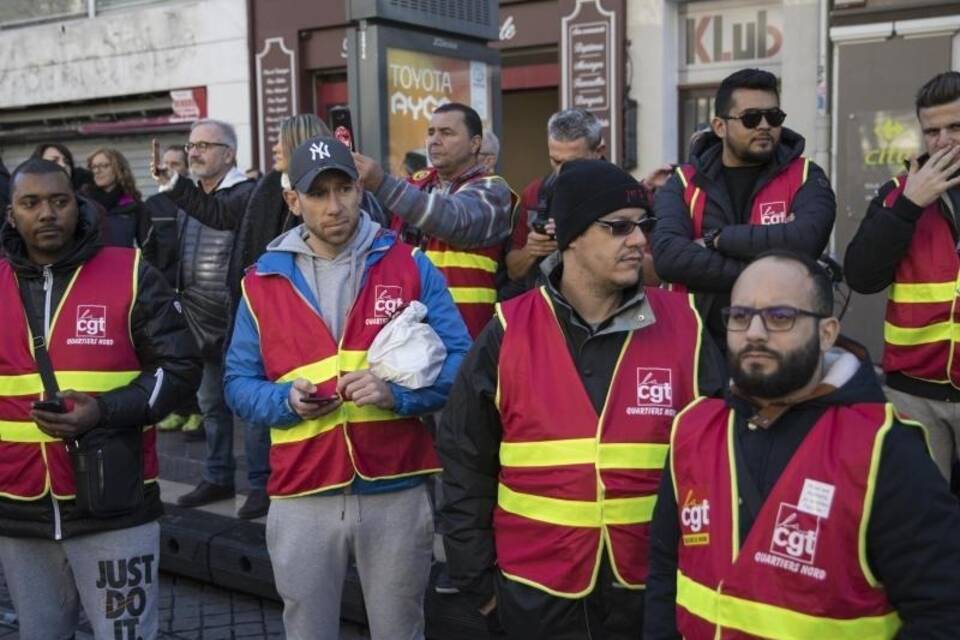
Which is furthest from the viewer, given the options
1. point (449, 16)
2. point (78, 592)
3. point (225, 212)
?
point (449, 16)

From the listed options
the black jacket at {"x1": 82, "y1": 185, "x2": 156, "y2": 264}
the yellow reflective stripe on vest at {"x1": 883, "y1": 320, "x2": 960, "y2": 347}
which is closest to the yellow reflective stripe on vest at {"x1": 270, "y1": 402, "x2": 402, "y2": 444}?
the yellow reflective stripe on vest at {"x1": 883, "y1": 320, "x2": 960, "y2": 347}

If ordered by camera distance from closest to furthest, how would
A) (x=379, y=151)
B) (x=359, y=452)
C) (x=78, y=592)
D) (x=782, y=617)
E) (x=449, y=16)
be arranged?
(x=782, y=617), (x=359, y=452), (x=78, y=592), (x=379, y=151), (x=449, y=16)

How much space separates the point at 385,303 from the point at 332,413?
42 centimetres

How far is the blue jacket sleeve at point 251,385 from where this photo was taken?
3617mm

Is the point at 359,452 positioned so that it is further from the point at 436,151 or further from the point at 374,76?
the point at 374,76

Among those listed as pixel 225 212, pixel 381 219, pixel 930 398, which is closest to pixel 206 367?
pixel 225 212

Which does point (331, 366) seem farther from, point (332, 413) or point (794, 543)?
point (794, 543)

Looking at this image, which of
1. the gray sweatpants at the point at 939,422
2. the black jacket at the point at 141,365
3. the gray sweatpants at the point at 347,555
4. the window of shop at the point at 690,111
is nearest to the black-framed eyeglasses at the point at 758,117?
the gray sweatpants at the point at 939,422

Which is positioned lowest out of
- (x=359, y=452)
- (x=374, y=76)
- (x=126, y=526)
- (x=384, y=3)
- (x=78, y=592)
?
(x=78, y=592)

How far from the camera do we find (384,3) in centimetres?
609

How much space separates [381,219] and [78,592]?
2.00 m

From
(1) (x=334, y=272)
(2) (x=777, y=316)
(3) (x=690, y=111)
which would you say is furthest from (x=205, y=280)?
(3) (x=690, y=111)

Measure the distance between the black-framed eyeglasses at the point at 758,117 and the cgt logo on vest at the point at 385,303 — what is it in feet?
4.94

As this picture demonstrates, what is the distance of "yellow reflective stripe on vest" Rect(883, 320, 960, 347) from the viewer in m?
4.05
